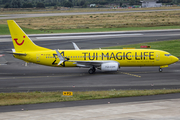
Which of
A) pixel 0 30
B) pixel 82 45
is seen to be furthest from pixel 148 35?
pixel 0 30

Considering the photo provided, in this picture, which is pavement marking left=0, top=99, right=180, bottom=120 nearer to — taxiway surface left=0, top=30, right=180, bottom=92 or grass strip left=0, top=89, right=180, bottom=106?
grass strip left=0, top=89, right=180, bottom=106

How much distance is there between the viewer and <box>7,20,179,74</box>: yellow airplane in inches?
1772

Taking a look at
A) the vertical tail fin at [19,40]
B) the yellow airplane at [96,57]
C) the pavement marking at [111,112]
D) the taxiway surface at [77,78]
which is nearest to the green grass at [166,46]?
the taxiway surface at [77,78]

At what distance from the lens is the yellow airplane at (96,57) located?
45000 mm

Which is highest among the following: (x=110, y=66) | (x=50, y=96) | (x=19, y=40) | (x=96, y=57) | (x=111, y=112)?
(x=19, y=40)

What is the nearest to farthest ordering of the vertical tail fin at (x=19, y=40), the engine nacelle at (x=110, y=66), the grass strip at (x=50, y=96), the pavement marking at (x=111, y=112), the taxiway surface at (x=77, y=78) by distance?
the pavement marking at (x=111, y=112) → the grass strip at (x=50, y=96) → the taxiway surface at (x=77, y=78) → the engine nacelle at (x=110, y=66) → the vertical tail fin at (x=19, y=40)

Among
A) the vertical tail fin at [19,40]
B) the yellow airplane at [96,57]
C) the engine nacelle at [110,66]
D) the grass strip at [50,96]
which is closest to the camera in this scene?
the grass strip at [50,96]

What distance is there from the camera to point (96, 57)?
4588cm

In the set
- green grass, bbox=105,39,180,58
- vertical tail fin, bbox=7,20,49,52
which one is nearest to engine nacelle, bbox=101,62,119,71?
vertical tail fin, bbox=7,20,49,52

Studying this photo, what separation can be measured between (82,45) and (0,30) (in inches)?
1906

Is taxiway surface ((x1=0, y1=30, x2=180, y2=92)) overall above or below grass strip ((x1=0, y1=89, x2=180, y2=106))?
below

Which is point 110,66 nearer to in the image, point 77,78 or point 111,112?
point 77,78

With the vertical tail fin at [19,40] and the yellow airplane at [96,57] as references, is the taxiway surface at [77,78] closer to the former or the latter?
the yellow airplane at [96,57]

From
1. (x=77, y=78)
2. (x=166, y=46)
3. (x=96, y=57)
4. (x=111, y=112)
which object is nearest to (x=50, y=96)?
(x=111, y=112)
